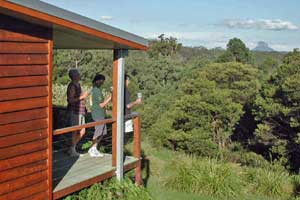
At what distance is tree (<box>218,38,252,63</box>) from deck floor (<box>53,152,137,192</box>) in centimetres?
2272

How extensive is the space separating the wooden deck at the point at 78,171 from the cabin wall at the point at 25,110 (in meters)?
0.45

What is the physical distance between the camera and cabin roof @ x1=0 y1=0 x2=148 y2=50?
16.3 feet

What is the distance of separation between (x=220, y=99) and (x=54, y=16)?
Answer: 1597 centimetres

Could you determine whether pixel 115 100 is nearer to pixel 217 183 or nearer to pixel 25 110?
pixel 25 110

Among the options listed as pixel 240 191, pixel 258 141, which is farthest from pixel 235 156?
pixel 240 191

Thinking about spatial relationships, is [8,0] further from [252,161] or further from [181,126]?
[181,126]

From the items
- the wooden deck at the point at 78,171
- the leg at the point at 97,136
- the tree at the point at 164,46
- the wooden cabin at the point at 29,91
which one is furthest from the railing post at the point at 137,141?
the tree at the point at 164,46

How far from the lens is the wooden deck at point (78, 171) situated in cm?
644

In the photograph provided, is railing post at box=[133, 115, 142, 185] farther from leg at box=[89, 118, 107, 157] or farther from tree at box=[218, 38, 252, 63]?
tree at box=[218, 38, 252, 63]

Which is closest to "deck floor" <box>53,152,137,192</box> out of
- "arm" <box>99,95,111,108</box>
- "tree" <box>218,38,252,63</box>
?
"arm" <box>99,95,111,108</box>

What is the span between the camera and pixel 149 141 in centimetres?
2064

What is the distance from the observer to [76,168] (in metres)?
7.33

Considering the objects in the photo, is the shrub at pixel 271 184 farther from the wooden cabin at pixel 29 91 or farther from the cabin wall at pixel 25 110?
the cabin wall at pixel 25 110

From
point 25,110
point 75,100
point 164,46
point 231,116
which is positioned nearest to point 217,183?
point 75,100
